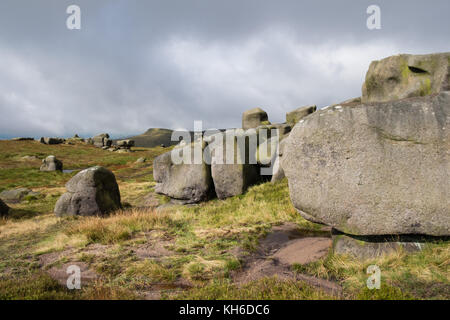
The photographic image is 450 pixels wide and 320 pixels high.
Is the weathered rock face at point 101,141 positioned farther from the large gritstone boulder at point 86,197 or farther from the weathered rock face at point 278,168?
the weathered rock face at point 278,168

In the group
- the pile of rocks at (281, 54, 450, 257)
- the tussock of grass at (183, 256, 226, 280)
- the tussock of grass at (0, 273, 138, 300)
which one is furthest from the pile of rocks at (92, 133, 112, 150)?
the pile of rocks at (281, 54, 450, 257)

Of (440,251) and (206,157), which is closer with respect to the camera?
(440,251)

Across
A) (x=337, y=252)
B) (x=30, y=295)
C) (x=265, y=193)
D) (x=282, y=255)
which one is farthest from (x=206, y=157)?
(x=30, y=295)

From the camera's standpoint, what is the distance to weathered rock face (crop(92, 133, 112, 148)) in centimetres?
9682

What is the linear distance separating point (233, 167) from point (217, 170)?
0.98 meters

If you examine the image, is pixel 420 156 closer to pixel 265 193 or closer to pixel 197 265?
pixel 197 265

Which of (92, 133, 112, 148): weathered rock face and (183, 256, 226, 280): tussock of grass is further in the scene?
(92, 133, 112, 148): weathered rock face

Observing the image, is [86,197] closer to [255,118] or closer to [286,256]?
[286,256]

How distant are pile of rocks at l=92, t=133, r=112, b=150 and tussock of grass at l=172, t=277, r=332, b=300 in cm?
9834

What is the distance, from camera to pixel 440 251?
18.7 ft

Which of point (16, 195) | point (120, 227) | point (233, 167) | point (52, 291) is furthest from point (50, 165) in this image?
point (52, 291)

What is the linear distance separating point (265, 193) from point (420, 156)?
8.60 m

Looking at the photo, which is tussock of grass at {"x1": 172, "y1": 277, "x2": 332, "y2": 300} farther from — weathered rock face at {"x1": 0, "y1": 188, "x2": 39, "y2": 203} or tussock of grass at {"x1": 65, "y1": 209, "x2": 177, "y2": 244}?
weathered rock face at {"x1": 0, "y1": 188, "x2": 39, "y2": 203}

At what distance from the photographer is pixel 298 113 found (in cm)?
2361
